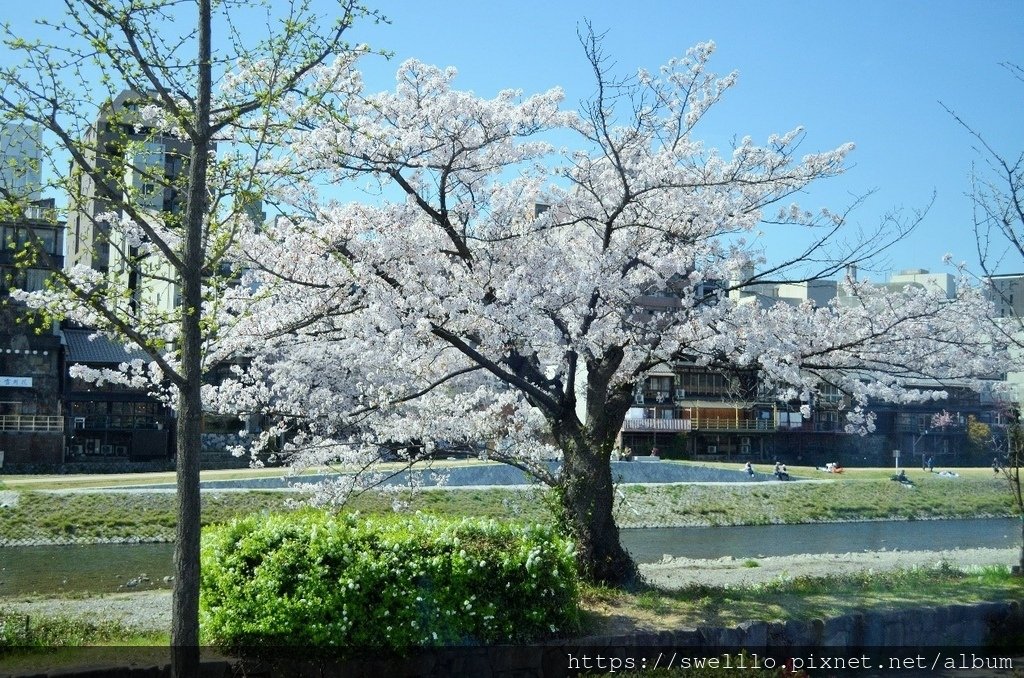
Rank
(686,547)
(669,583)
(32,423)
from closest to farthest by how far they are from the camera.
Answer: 1. (669,583)
2. (686,547)
3. (32,423)

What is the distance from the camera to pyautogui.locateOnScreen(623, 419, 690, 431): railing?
167ft

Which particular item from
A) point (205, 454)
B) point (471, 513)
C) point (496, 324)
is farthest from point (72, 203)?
point (205, 454)

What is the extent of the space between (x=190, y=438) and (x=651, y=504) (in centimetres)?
3066

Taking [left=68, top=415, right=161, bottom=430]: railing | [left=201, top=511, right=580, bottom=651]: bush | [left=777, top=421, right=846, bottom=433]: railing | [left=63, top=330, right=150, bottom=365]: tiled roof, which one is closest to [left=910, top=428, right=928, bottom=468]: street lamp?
[left=777, top=421, right=846, bottom=433]: railing

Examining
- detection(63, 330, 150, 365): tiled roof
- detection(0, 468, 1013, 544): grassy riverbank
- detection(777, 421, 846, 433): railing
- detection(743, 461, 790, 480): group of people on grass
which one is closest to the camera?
detection(0, 468, 1013, 544): grassy riverbank

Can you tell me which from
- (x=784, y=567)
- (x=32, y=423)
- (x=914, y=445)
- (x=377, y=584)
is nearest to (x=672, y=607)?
(x=377, y=584)

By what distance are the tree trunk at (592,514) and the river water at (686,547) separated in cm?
1027

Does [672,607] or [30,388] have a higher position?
[30,388]

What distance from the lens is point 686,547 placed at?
88.3ft

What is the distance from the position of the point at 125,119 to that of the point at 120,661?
13.6 ft

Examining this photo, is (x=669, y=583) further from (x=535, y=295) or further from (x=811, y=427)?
(x=811, y=427)

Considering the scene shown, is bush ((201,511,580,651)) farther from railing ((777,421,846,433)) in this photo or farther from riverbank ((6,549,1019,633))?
railing ((777,421,846,433))

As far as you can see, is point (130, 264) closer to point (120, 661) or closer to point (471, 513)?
point (120, 661)

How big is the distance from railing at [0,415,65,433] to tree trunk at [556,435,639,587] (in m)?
36.8
